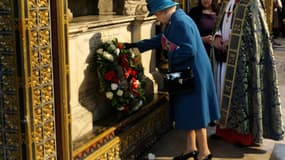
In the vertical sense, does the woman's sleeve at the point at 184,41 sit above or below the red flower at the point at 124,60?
above

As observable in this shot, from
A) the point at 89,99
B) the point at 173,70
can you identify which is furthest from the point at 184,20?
the point at 89,99

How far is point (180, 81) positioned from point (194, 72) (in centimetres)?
17

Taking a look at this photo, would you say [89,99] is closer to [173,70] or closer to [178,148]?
[173,70]

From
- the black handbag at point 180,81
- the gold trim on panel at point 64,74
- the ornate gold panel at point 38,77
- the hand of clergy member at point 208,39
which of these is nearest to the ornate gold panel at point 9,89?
the ornate gold panel at point 38,77

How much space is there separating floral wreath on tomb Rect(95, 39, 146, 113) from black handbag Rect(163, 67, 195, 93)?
1.61ft

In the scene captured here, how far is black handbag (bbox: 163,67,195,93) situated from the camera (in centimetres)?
449

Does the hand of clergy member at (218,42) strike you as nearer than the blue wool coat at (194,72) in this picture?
No

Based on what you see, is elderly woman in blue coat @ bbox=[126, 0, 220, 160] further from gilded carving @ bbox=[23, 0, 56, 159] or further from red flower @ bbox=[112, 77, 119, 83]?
gilded carving @ bbox=[23, 0, 56, 159]

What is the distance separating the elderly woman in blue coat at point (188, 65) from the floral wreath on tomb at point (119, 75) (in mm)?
256

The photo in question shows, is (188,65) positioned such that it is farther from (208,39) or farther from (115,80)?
(208,39)

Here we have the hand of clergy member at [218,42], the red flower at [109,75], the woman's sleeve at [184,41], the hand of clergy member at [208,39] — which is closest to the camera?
the woman's sleeve at [184,41]

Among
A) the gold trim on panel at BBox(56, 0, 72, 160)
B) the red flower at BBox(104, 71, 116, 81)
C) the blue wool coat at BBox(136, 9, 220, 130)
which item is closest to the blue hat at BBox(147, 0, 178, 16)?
the blue wool coat at BBox(136, 9, 220, 130)

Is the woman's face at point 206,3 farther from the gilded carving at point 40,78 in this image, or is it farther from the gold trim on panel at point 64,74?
the gilded carving at point 40,78

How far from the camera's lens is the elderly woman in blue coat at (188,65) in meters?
4.43
